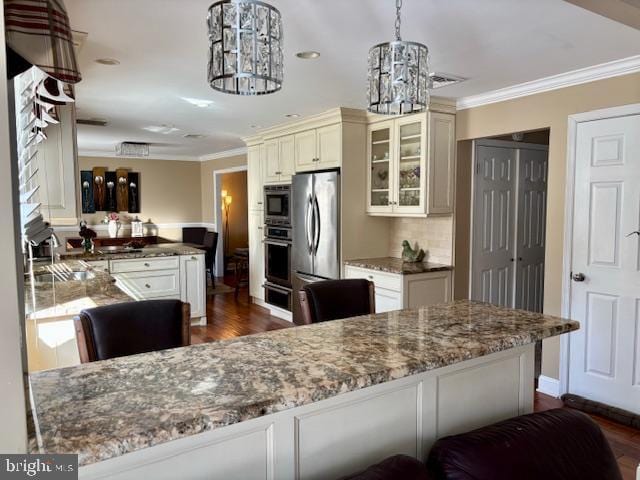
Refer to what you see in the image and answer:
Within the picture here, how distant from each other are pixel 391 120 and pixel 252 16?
124 inches

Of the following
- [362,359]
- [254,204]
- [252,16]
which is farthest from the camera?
[254,204]

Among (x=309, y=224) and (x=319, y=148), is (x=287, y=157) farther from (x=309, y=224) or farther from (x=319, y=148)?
(x=309, y=224)

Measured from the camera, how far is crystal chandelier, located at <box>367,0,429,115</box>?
69.9 inches

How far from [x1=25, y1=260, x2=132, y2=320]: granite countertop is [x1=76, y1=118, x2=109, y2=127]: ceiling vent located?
7.17ft

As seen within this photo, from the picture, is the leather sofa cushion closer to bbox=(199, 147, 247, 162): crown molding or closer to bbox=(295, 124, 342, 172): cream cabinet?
bbox=(295, 124, 342, 172): cream cabinet

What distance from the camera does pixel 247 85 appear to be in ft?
5.80

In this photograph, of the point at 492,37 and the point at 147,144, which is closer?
the point at 492,37

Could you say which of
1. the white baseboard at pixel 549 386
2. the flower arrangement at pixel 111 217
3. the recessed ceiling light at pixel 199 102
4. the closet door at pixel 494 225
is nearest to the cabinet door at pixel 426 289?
the closet door at pixel 494 225

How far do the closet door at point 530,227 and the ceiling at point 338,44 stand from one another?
4.30 feet

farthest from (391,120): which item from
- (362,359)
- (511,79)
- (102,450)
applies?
(102,450)

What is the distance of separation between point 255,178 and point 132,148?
2.33 meters

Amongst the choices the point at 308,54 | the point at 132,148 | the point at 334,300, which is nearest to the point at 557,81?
the point at 308,54

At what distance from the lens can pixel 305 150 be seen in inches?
200

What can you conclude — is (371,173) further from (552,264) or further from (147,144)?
(147,144)
